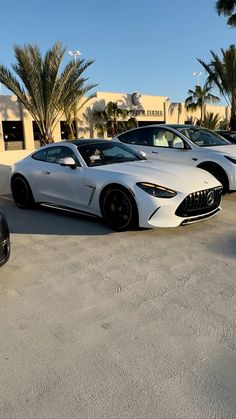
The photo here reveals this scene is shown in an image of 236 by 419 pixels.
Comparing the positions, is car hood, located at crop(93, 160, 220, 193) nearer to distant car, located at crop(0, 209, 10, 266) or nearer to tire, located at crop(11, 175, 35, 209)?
tire, located at crop(11, 175, 35, 209)

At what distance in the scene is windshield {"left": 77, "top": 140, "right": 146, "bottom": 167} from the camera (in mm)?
5949

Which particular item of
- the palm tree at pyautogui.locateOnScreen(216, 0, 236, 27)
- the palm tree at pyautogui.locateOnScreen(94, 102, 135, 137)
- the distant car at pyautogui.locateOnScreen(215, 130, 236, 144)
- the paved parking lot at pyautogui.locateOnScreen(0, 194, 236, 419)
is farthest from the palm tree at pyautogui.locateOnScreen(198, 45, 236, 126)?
the paved parking lot at pyautogui.locateOnScreen(0, 194, 236, 419)

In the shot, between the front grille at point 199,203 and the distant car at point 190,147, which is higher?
the distant car at point 190,147

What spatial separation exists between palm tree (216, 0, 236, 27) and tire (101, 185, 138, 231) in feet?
59.6

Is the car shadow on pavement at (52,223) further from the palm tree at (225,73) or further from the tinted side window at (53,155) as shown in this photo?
the palm tree at (225,73)

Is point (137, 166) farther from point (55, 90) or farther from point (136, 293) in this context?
point (55, 90)

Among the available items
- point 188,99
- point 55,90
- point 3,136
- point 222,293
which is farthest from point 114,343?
point 188,99

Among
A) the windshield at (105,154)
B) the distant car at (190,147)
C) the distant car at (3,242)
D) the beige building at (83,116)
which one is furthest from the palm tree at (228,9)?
the distant car at (3,242)

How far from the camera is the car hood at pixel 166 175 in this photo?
5.03 metres

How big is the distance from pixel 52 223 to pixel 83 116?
77.5 ft

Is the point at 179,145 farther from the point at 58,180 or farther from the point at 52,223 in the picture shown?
the point at 52,223

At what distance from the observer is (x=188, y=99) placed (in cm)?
3484

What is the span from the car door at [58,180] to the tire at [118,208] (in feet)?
1.78

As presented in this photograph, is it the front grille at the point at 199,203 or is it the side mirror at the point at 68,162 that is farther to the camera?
the side mirror at the point at 68,162
